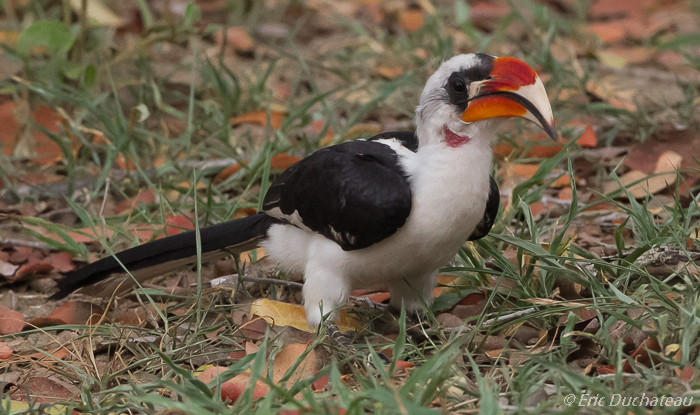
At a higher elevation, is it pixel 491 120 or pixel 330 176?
pixel 491 120

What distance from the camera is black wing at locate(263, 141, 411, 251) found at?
221cm

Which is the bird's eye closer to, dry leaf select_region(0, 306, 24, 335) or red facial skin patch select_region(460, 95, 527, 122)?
red facial skin patch select_region(460, 95, 527, 122)

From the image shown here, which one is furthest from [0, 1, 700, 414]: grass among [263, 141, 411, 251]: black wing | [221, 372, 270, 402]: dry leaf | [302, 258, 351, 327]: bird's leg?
[263, 141, 411, 251]: black wing

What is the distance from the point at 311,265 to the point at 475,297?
1.89 feet

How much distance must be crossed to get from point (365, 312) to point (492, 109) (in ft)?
2.80

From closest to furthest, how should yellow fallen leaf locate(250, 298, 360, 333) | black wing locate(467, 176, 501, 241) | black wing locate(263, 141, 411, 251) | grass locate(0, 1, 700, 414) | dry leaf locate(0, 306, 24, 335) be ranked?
grass locate(0, 1, 700, 414), black wing locate(263, 141, 411, 251), black wing locate(467, 176, 501, 241), yellow fallen leaf locate(250, 298, 360, 333), dry leaf locate(0, 306, 24, 335)

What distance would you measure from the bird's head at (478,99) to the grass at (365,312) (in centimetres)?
40

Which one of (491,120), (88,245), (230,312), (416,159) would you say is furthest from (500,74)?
(88,245)

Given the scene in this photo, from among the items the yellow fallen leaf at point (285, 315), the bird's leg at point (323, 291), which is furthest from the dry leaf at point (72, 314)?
the bird's leg at point (323, 291)

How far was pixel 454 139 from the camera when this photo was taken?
7.43ft

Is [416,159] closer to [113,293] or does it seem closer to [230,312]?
[230,312]

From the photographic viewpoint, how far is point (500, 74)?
219 cm

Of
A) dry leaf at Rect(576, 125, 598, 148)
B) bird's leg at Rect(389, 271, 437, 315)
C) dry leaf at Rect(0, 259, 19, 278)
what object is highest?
dry leaf at Rect(576, 125, 598, 148)

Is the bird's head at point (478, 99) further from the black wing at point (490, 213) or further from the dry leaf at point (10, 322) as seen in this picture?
the dry leaf at point (10, 322)
